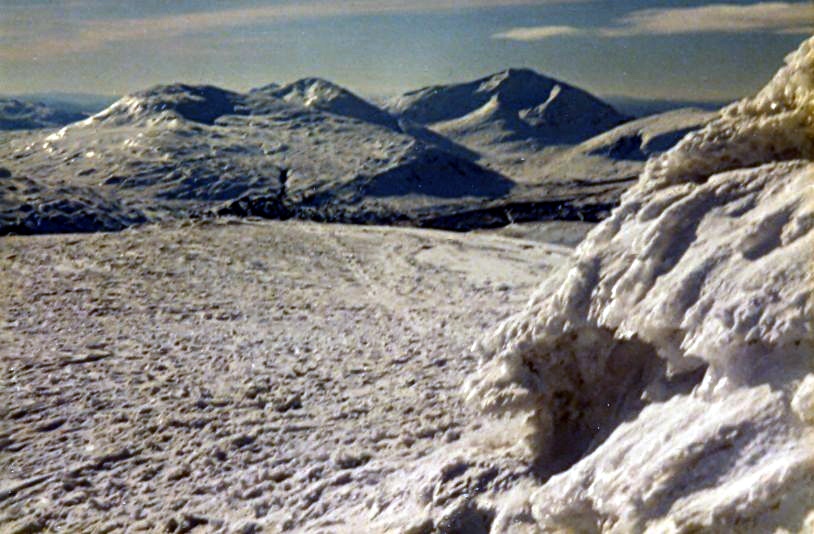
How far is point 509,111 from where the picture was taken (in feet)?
409

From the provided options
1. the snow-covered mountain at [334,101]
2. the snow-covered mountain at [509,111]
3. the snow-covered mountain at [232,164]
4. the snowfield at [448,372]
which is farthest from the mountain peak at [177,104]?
the snowfield at [448,372]

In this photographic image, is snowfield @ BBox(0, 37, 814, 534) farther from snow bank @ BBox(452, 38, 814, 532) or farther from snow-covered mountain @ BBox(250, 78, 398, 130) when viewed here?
snow-covered mountain @ BBox(250, 78, 398, 130)

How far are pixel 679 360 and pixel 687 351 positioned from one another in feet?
0.98

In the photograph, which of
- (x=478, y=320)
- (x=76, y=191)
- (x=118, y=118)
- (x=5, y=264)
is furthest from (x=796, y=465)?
(x=118, y=118)

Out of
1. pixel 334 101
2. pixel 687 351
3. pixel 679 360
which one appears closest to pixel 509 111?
pixel 334 101

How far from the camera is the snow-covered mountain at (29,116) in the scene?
115925mm

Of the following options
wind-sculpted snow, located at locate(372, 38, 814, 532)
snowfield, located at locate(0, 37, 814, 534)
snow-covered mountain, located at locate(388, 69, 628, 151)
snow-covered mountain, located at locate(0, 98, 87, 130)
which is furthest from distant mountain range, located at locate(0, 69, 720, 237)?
snow-covered mountain, located at locate(0, 98, 87, 130)

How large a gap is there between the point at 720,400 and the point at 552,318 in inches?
Answer: 61.5

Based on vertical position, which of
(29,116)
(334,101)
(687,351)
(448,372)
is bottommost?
(29,116)

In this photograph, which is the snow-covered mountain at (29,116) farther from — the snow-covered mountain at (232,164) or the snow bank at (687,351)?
the snow bank at (687,351)

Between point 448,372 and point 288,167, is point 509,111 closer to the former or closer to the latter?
point 288,167

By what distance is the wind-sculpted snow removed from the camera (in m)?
Result: 3.43

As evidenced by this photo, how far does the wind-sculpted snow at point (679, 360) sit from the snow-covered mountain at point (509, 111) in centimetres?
10198

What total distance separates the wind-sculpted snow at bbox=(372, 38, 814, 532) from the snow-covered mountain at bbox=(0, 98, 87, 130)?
116 m
